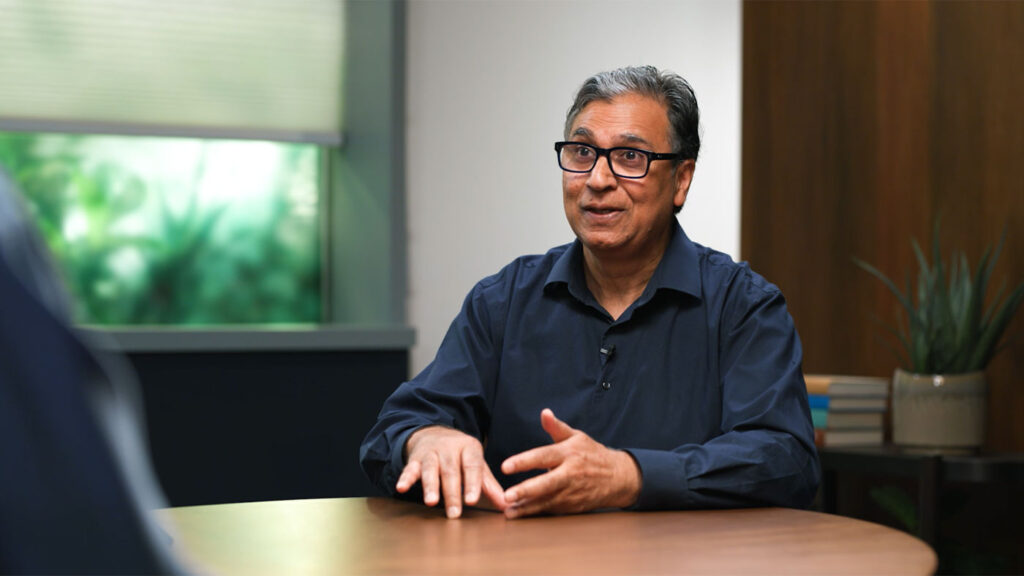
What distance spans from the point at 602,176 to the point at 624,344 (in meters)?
0.29

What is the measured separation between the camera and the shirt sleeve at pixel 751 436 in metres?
1.51

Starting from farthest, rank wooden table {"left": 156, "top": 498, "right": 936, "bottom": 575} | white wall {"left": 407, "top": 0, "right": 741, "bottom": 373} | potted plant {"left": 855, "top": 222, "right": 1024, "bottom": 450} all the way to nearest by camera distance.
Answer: white wall {"left": 407, "top": 0, "right": 741, "bottom": 373}, potted plant {"left": 855, "top": 222, "right": 1024, "bottom": 450}, wooden table {"left": 156, "top": 498, "right": 936, "bottom": 575}

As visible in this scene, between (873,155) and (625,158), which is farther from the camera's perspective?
(873,155)

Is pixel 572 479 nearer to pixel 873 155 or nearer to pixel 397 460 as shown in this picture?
pixel 397 460

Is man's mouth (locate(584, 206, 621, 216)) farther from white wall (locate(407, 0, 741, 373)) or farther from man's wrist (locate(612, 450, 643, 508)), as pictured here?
white wall (locate(407, 0, 741, 373))

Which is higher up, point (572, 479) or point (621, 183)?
point (621, 183)

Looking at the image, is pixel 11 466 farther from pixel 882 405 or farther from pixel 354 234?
pixel 354 234

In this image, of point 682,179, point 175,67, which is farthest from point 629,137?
point 175,67

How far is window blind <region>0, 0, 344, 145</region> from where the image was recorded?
349 cm

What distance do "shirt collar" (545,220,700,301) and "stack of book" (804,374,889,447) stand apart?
120 centimetres

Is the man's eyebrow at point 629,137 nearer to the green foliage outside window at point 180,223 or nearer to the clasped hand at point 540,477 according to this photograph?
the clasped hand at point 540,477

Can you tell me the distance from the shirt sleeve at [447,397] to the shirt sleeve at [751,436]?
38 centimetres

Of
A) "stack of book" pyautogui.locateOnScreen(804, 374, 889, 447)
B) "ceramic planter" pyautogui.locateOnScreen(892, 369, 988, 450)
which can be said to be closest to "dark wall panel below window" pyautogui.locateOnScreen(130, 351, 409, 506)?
"stack of book" pyautogui.locateOnScreen(804, 374, 889, 447)

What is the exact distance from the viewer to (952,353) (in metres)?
2.86
